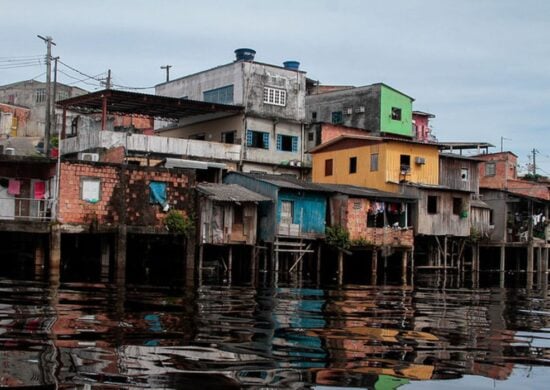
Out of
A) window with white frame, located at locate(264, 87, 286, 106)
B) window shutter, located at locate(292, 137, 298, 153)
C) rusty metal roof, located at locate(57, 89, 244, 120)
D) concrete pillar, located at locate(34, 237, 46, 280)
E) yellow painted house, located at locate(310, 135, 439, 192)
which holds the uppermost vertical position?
window with white frame, located at locate(264, 87, 286, 106)

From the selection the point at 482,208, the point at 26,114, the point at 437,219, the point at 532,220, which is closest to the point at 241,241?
the point at 437,219

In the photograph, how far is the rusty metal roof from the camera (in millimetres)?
41281

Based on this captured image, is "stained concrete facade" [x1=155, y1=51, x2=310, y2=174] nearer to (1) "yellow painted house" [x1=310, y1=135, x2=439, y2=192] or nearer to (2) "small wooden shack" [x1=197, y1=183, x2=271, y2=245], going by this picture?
(1) "yellow painted house" [x1=310, y1=135, x2=439, y2=192]

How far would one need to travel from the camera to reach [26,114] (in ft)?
217

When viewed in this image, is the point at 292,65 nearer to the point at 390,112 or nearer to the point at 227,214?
the point at 390,112

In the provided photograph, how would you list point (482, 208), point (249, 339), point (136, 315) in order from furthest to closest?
point (482, 208), point (136, 315), point (249, 339)

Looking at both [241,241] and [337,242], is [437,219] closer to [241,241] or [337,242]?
[337,242]

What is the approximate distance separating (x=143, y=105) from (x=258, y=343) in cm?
3416

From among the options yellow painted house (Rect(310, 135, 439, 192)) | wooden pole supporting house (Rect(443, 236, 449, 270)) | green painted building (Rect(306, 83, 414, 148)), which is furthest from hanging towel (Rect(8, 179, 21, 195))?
green painted building (Rect(306, 83, 414, 148))

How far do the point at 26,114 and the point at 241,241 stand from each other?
3657 cm

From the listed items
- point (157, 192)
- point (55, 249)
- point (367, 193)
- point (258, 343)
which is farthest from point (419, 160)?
point (258, 343)

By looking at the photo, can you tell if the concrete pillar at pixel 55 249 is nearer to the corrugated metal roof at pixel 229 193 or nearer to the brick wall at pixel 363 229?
the corrugated metal roof at pixel 229 193

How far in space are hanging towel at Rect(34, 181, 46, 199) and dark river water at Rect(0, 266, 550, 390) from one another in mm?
12897

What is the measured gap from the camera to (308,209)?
39531 millimetres
